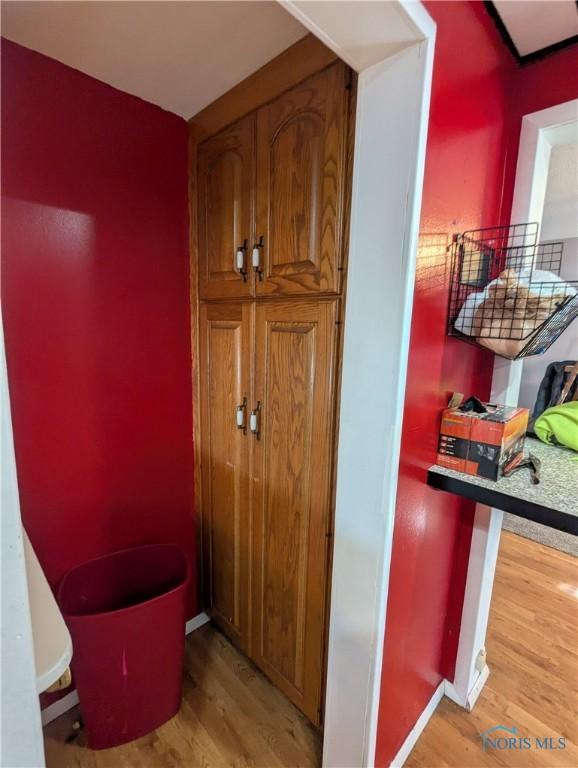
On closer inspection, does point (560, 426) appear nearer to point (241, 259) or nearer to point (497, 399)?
point (497, 399)

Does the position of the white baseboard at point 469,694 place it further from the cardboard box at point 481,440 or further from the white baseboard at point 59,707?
the white baseboard at point 59,707

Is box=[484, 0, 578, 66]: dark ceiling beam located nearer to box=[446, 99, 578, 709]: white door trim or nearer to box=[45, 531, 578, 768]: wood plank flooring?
box=[446, 99, 578, 709]: white door trim

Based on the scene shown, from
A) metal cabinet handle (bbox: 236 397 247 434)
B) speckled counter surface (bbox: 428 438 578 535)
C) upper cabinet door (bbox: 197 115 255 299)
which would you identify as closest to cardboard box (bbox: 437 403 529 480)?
speckled counter surface (bbox: 428 438 578 535)

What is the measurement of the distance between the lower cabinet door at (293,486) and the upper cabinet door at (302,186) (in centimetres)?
9

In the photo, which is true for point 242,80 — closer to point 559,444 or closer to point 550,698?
point 559,444

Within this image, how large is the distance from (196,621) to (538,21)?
2.44 metres

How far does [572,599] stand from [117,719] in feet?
7.41

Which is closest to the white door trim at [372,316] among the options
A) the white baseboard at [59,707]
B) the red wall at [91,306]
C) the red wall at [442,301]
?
the red wall at [442,301]

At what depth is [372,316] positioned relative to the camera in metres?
0.90

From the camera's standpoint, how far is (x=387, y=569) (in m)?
0.97

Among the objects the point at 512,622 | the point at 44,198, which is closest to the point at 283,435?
the point at 44,198

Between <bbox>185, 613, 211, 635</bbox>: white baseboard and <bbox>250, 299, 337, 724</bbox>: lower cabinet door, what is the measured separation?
0.46 metres

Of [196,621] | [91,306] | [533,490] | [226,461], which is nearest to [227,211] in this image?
[91,306]

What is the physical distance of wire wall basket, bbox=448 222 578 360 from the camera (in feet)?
3.13
